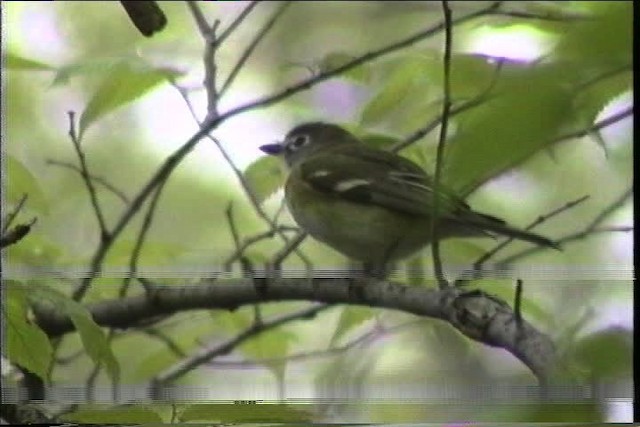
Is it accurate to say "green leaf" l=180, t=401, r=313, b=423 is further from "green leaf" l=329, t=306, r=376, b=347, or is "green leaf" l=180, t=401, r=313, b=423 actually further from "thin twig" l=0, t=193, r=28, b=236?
"thin twig" l=0, t=193, r=28, b=236

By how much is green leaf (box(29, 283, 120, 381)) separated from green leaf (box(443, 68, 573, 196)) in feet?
1.41

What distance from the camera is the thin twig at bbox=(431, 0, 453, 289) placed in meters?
0.83

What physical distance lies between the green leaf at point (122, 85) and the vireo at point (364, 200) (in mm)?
153

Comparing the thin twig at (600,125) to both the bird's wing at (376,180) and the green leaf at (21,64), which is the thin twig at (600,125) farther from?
the green leaf at (21,64)

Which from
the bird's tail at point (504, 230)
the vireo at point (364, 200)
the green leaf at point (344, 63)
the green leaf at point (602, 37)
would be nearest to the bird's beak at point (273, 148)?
the vireo at point (364, 200)

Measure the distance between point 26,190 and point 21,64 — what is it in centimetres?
15

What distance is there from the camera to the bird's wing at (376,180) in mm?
838

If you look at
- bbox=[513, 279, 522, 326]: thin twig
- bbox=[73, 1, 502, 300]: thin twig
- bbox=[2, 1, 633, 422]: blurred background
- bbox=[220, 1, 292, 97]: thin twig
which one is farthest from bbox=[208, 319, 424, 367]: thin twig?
bbox=[220, 1, 292, 97]: thin twig

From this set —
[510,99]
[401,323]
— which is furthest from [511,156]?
[401,323]

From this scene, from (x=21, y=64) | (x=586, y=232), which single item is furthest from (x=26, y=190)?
(x=586, y=232)

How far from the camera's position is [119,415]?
2.76ft

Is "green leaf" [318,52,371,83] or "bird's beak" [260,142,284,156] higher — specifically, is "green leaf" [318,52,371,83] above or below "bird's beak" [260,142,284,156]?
above

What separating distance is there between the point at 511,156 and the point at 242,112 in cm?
31

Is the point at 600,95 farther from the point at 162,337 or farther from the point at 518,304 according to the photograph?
the point at 162,337
